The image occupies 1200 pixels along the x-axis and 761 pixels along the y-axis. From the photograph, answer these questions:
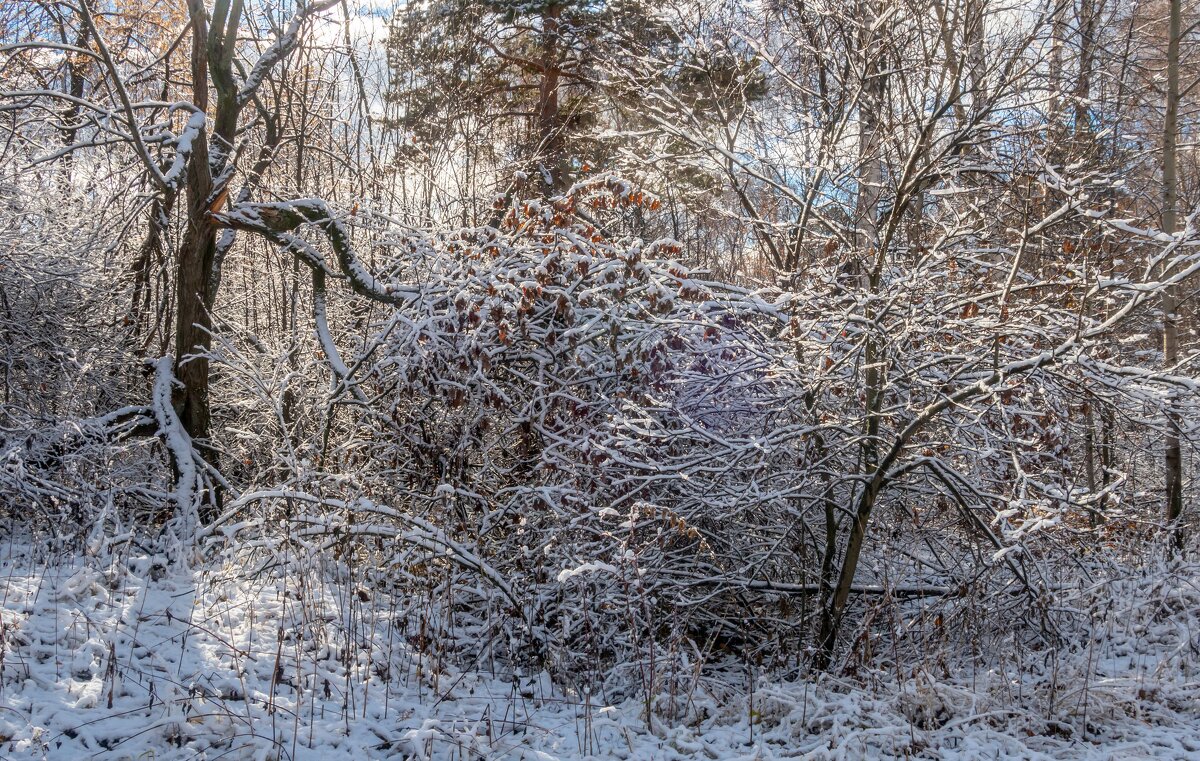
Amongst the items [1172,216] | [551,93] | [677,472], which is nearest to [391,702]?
[677,472]

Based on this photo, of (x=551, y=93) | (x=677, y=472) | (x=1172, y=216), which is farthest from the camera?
(x=551, y=93)

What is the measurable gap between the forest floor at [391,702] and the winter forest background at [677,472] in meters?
0.02

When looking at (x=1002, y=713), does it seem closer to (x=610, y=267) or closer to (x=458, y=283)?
(x=610, y=267)

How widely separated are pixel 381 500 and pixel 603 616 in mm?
2322

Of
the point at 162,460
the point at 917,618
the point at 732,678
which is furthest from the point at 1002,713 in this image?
the point at 162,460

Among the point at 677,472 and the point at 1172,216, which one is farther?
the point at 1172,216

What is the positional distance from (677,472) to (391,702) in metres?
2.10

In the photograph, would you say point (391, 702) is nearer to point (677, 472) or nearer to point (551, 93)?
point (677, 472)

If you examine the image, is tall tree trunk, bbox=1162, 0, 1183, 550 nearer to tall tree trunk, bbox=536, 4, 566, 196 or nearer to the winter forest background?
the winter forest background

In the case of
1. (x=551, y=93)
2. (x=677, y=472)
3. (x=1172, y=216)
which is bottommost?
(x=677, y=472)

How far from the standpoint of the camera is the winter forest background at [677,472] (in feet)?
13.9

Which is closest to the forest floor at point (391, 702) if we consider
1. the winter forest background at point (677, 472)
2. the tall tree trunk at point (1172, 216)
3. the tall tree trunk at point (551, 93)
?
the winter forest background at point (677, 472)

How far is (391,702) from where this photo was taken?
4.26 m

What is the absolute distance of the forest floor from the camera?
3.70m
